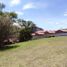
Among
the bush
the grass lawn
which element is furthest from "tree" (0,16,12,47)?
the bush

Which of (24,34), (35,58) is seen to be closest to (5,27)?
(35,58)

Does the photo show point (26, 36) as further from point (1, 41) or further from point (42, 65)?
point (42, 65)

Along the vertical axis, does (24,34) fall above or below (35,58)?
above

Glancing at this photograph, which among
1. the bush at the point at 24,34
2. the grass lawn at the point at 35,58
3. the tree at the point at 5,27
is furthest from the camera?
the bush at the point at 24,34

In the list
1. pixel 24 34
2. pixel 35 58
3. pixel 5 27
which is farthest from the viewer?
pixel 24 34

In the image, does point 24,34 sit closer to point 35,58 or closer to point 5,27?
point 5,27

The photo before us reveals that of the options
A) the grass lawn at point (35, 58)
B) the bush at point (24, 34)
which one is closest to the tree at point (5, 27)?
the grass lawn at point (35, 58)

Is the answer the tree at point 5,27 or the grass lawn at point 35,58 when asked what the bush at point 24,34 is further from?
the grass lawn at point 35,58

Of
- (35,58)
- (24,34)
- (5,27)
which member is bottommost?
(35,58)

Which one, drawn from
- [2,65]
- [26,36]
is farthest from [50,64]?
[26,36]

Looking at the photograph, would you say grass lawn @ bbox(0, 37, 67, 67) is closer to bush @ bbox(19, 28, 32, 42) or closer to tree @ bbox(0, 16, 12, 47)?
tree @ bbox(0, 16, 12, 47)

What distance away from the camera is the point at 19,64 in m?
19.7

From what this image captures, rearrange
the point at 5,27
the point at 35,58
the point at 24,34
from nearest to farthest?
1. the point at 35,58
2. the point at 5,27
3. the point at 24,34

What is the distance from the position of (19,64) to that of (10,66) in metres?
1.06
